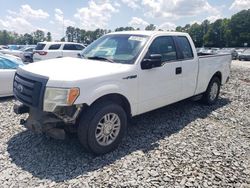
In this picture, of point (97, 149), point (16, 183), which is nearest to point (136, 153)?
point (97, 149)

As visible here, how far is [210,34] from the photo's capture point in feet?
269

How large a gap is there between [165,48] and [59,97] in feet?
8.29

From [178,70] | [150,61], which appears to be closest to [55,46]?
[178,70]

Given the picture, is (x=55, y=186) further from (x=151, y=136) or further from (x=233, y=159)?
(x=233, y=159)

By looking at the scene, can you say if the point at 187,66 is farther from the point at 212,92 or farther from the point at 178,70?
the point at 212,92

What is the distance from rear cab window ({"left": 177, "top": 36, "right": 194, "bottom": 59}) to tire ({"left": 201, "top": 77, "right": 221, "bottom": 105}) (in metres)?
1.44

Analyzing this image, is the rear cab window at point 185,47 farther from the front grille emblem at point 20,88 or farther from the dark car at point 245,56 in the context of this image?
the dark car at point 245,56

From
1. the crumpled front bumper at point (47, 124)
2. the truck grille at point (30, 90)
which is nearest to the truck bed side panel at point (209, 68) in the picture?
the crumpled front bumper at point (47, 124)

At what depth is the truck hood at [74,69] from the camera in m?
3.52

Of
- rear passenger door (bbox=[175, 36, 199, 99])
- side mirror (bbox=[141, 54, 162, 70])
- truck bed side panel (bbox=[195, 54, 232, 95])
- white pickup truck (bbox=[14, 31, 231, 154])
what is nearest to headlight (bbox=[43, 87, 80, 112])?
white pickup truck (bbox=[14, 31, 231, 154])

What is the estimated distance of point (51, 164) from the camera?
144 inches

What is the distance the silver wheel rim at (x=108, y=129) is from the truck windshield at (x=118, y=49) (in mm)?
1014

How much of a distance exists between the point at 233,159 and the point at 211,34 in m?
84.9

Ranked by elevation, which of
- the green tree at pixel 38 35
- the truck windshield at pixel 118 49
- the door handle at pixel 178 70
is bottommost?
the door handle at pixel 178 70
